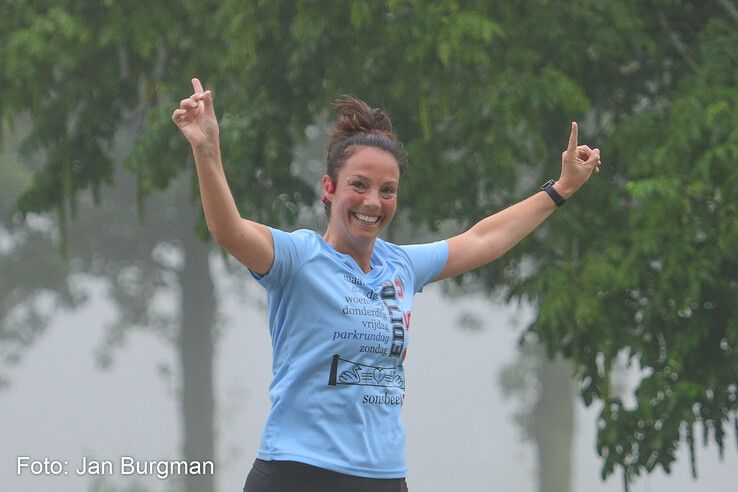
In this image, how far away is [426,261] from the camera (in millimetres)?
4152

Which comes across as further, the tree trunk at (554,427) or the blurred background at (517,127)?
the tree trunk at (554,427)

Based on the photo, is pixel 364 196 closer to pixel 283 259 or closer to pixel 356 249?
Answer: pixel 356 249

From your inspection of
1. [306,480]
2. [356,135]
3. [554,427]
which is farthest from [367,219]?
[554,427]

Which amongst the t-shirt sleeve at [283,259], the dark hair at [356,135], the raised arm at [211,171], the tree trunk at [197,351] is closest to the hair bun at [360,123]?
the dark hair at [356,135]

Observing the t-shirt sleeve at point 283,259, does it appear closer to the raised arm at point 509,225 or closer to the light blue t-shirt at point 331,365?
the light blue t-shirt at point 331,365

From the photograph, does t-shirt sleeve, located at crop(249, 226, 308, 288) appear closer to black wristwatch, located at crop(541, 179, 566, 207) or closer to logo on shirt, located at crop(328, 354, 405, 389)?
logo on shirt, located at crop(328, 354, 405, 389)

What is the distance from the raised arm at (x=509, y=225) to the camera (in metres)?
4.31

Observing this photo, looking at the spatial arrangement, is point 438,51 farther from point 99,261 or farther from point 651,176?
point 99,261

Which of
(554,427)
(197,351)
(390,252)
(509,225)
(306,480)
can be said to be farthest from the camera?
(554,427)

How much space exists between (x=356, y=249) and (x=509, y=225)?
729 millimetres

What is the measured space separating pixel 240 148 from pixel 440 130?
172 cm

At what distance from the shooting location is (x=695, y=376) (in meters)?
9.36

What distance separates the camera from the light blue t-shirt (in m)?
3.62

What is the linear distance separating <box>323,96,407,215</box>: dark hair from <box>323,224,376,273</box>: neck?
5.2 inches
